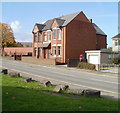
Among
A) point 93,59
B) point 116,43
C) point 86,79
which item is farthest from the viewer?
point 116,43

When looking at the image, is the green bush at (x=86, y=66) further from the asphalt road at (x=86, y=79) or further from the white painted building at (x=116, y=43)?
the white painted building at (x=116, y=43)

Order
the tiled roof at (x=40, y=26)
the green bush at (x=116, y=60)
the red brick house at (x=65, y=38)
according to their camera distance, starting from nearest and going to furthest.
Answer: the green bush at (x=116, y=60) < the red brick house at (x=65, y=38) < the tiled roof at (x=40, y=26)

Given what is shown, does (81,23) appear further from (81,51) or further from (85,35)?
(81,51)

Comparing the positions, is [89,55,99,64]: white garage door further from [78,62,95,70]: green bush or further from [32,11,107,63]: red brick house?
[78,62,95,70]: green bush

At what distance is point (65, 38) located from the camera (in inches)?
1532

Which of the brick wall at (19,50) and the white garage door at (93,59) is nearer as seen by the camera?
the white garage door at (93,59)

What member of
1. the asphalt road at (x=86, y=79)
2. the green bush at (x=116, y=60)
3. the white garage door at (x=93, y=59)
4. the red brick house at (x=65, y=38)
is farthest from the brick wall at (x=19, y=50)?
the asphalt road at (x=86, y=79)

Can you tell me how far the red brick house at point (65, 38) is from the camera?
3938 centimetres

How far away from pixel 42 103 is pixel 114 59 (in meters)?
31.4

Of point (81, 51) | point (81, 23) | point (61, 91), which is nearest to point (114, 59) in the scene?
point (81, 51)

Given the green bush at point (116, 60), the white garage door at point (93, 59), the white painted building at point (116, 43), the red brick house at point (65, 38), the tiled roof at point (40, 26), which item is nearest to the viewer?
the green bush at point (116, 60)

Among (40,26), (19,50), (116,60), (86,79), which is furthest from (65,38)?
(19,50)

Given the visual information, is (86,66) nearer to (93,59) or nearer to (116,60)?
(93,59)

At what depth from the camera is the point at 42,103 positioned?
7.04 meters
